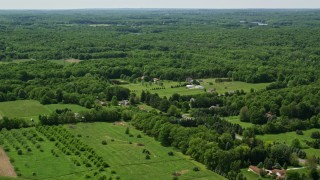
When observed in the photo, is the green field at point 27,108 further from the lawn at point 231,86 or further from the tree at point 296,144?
the tree at point 296,144

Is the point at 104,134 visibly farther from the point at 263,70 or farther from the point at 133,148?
the point at 263,70

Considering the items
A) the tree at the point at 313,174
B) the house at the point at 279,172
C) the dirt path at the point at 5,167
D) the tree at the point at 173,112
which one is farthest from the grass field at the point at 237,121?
the dirt path at the point at 5,167

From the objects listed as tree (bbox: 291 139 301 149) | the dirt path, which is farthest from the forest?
the dirt path

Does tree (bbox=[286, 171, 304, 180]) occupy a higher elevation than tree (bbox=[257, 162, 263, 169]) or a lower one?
higher

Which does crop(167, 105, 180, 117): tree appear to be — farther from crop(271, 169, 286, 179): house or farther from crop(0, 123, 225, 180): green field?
crop(271, 169, 286, 179): house

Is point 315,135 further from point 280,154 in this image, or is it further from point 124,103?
point 124,103

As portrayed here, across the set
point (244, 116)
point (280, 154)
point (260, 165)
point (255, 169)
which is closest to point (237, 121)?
point (244, 116)
